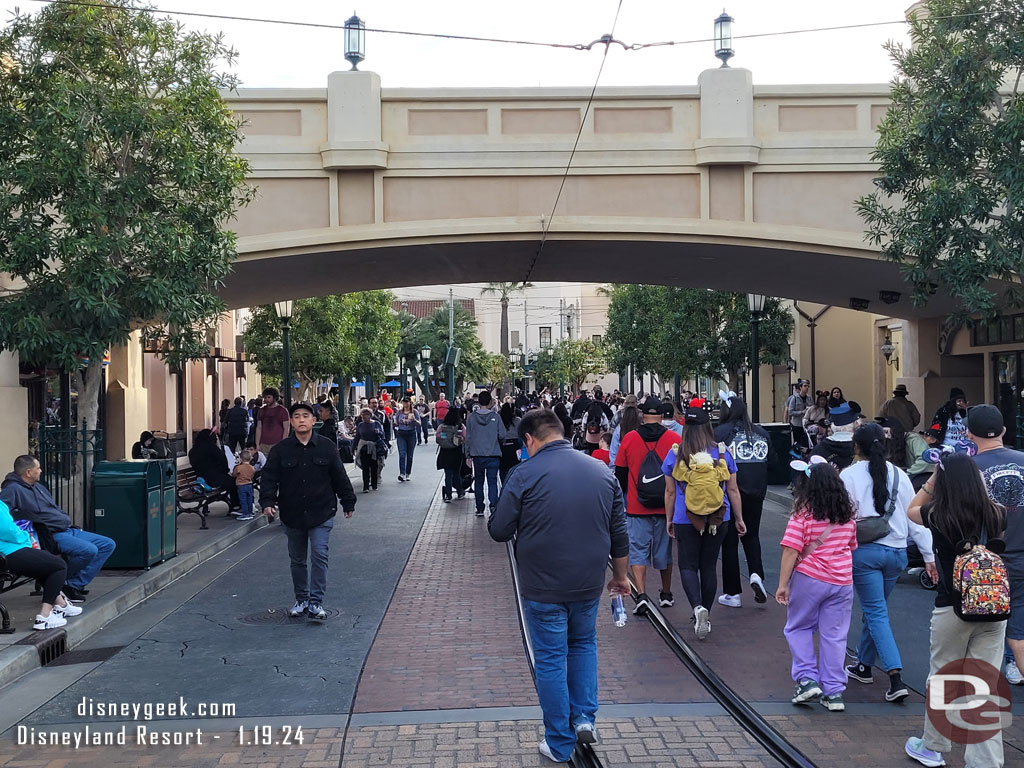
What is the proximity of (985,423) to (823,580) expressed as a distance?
1.30 m

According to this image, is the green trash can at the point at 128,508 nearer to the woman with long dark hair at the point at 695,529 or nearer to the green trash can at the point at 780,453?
the woman with long dark hair at the point at 695,529

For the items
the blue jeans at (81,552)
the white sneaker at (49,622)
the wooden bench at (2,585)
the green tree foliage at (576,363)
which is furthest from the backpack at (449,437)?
the green tree foliage at (576,363)

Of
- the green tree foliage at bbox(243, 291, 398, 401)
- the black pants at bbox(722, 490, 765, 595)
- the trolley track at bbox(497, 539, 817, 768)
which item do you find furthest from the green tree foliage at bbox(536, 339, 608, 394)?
the trolley track at bbox(497, 539, 817, 768)

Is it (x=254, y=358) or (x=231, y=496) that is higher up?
(x=254, y=358)

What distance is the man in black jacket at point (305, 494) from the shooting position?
8.84 m

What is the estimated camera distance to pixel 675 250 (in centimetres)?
1745

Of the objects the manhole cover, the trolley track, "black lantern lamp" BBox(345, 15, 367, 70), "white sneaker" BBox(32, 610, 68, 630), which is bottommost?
the manhole cover

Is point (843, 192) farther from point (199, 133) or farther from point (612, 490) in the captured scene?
point (612, 490)

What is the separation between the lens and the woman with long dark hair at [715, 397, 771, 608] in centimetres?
909

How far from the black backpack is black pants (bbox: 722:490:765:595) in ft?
2.44

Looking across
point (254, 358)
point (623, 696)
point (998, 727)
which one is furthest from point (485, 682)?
→ point (254, 358)

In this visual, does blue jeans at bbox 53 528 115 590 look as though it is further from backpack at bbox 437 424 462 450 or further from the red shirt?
backpack at bbox 437 424 462 450

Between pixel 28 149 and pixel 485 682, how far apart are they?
748 centimetres

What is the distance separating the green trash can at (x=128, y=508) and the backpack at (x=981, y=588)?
7.99m
